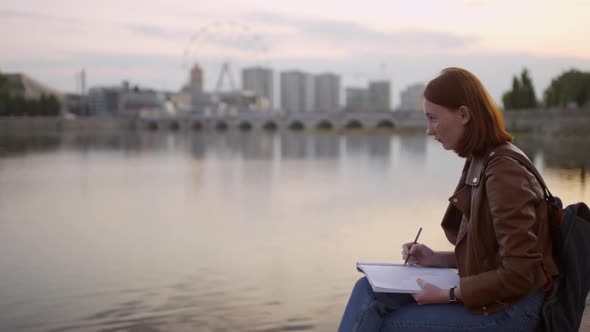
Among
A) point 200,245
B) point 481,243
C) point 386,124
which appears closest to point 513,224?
point 481,243

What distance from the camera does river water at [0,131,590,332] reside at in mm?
5441

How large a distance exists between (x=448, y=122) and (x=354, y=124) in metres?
93.1

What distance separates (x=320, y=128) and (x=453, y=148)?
102773 millimetres

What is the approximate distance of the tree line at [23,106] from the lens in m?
90.6

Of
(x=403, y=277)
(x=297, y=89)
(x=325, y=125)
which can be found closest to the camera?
(x=403, y=277)

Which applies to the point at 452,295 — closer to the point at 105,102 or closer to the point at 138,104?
the point at 138,104

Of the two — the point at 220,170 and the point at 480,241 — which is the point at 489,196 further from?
the point at 220,170

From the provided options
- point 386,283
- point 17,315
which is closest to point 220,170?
point 17,315

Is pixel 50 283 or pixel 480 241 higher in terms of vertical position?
pixel 480 241

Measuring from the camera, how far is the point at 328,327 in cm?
499

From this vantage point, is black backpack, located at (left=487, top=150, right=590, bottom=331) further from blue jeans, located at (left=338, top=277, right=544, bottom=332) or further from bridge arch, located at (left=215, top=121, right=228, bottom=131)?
bridge arch, located at (left=215, top=121, right=228, bottom=131)

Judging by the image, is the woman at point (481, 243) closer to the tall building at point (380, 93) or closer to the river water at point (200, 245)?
the river water at point (200, 245)

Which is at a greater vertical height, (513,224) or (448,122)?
(448,122)

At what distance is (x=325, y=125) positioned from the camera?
331ft
